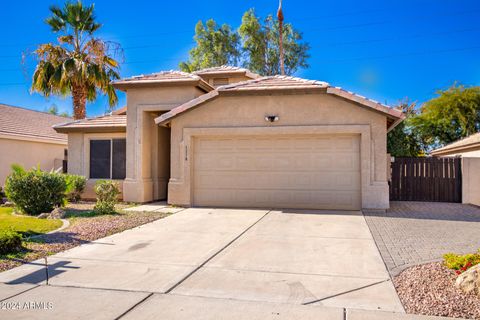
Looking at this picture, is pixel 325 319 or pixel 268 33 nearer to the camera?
pixel 325 319

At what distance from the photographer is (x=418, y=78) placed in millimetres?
31203

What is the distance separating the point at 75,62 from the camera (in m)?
18.8

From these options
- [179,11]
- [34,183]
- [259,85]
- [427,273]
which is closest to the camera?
[427,273]

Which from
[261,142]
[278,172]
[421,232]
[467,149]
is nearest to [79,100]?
[261,142]

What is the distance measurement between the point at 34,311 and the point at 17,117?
20565mm

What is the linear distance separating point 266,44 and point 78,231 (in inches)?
1137

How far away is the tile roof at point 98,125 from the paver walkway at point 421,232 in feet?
31.2

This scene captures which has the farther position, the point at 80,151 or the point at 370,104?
the point at 80,151

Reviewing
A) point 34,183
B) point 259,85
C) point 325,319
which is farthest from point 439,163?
point 34,183

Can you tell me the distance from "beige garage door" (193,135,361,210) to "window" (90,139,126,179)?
138 inches

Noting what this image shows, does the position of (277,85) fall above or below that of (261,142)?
above

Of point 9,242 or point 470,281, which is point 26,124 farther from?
point 470,281

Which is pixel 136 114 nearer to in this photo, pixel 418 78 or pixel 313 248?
pixel 313 248

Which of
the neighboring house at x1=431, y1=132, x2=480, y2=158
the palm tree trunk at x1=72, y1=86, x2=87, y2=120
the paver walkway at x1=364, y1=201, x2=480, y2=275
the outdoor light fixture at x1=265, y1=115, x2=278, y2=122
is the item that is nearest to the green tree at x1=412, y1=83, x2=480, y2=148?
the neighboring house at x1=431, y1=132, x2=480, y2=158
